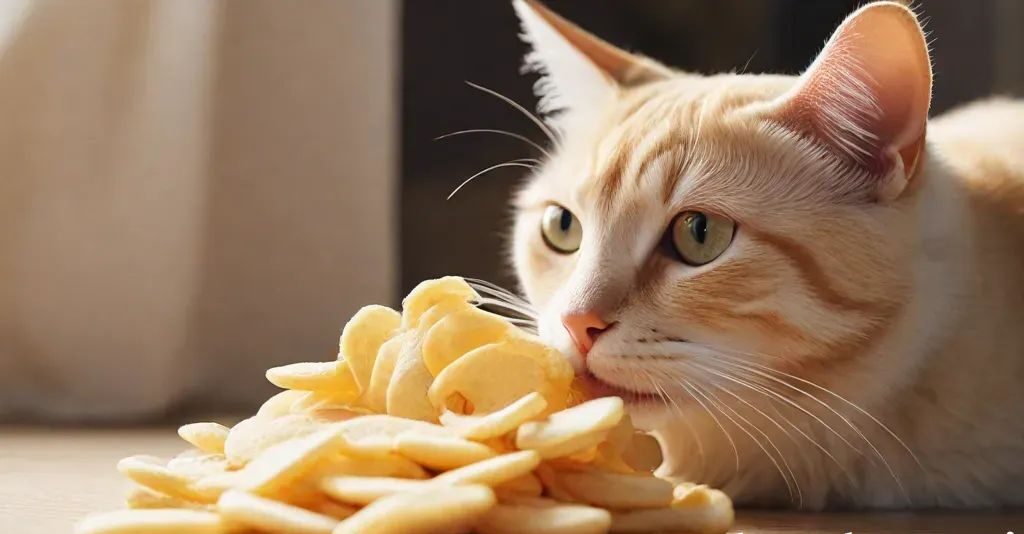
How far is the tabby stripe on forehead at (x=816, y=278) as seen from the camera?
1.06 meters

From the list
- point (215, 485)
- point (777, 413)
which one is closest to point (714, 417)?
point (777, 413)

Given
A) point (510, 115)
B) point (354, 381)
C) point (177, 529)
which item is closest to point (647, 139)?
point (354, 381)

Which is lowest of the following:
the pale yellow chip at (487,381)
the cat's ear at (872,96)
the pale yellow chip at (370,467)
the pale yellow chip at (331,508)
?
the pale yellow chip at (331,508)

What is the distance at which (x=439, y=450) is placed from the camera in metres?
0.84

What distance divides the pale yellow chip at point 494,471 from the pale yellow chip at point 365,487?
0.07ft

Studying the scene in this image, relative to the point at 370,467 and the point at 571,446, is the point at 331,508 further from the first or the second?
the point at 571,446

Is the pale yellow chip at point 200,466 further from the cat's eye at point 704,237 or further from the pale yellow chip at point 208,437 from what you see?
the cat's eye at point 704,237

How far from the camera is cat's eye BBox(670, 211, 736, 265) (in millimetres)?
1082

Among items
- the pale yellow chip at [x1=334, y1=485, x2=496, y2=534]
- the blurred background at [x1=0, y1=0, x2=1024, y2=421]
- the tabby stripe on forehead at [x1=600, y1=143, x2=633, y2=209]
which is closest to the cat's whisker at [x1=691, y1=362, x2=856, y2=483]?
the tabby stripe on forehead at [x1=600, y1=143, x2=633, y2=209]

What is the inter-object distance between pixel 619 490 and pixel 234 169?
4.47ft

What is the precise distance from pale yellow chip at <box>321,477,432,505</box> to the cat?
0.27 metres

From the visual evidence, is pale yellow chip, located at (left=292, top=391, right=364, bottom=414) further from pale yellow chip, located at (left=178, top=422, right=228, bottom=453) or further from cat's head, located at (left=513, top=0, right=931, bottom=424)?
cat's head, located at (left=513, top=0, right=931, bottom=424)

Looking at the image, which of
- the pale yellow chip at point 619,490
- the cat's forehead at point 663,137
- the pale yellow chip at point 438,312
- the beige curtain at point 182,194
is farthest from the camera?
the beige curtain at point 182,194

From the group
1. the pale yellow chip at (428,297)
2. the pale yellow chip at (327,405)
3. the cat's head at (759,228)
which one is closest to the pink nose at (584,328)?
the cat's head at (759,228)
